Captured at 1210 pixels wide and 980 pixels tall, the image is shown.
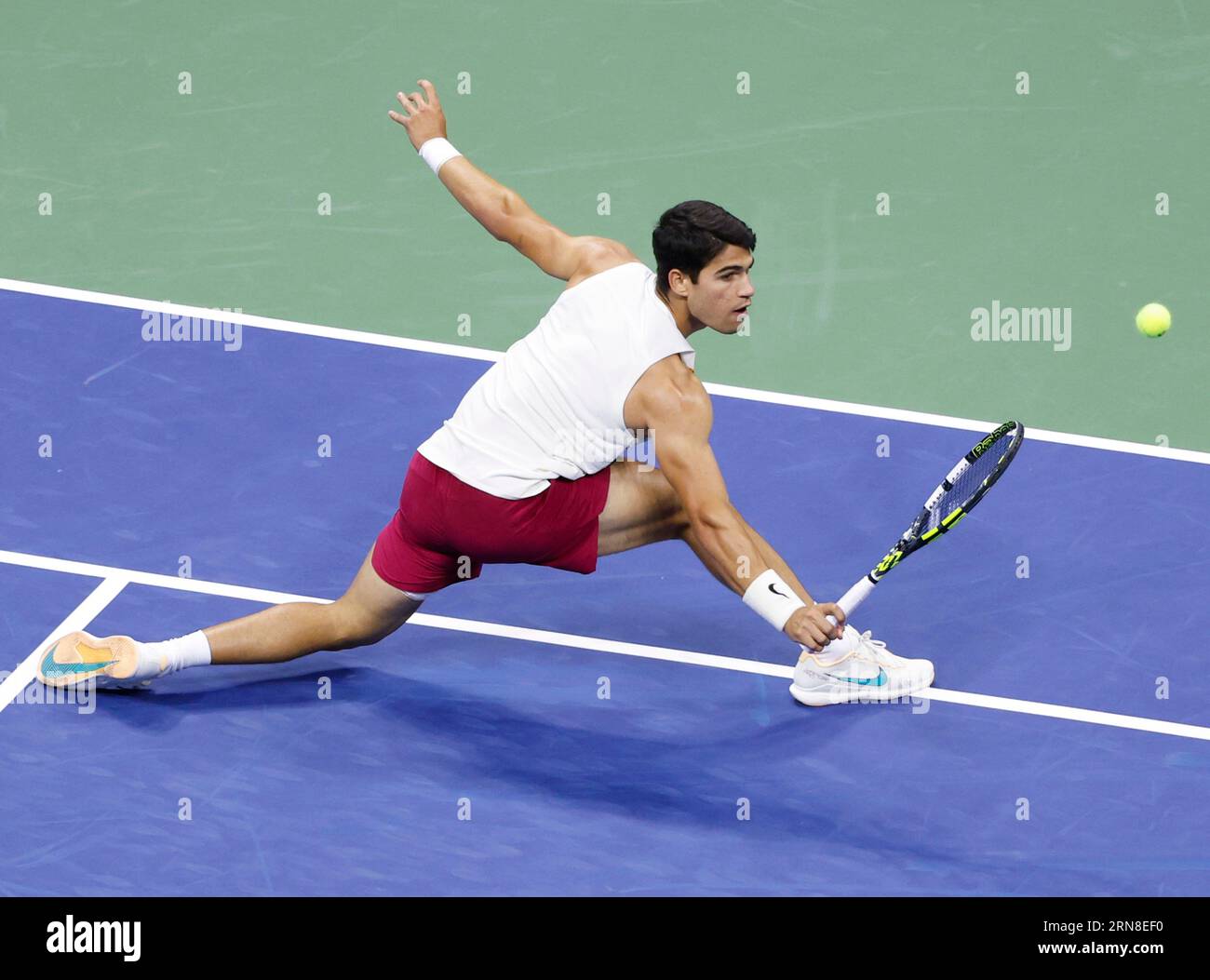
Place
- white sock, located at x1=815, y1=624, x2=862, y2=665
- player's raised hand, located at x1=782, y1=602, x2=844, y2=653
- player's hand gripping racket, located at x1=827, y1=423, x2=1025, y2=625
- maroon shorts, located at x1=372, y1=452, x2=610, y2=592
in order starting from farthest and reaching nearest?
1. white sock, located at x1=815, y1=624, x2=862, y2=665
2. player's hand gripping racket, located at x1=827, y1=423, x2=1025, y2=625
3. maroon shorts, located at x1=372, y1=452, x2=610, y2=592
4. player's raised hand, located at x1=782, y1=602, x2=844, y2=653

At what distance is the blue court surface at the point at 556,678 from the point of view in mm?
7281

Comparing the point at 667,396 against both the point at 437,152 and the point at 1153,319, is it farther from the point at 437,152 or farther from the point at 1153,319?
the point at 1153,319

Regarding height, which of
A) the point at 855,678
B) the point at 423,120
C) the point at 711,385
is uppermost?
the point at 423,120

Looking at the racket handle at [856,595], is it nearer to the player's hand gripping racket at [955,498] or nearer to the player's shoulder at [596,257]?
the player's hand gripping racket at [955,498]

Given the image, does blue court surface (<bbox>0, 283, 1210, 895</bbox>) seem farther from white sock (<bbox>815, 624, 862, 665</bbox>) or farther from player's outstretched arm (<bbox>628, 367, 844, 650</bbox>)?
player's outstretched arm (<bbox>628, 367, 844, 650</bbox>)

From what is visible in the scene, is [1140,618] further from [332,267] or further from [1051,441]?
[332,267]

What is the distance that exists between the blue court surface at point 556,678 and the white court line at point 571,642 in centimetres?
2

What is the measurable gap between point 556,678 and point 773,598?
3.85ft

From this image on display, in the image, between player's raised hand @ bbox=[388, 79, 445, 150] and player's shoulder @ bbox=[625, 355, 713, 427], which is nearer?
player's shoulder @ bbox=[625, 355, 713, 427]

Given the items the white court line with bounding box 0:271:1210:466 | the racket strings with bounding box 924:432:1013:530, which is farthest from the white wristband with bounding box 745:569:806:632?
the white court line with bounding box 0:271:1210:466

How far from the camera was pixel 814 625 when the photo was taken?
7219mm

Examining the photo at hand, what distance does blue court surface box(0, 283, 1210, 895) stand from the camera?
7.28 meters

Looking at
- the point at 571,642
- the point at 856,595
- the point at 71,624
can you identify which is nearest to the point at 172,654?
the point at 71,624

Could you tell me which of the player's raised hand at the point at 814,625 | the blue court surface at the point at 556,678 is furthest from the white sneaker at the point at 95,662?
the player's raised hand at the point at 814,625
